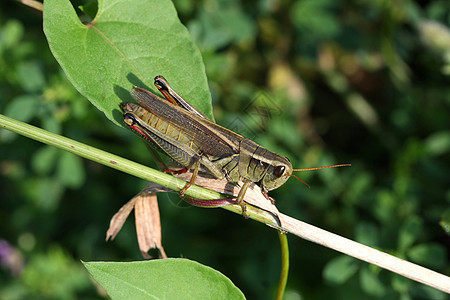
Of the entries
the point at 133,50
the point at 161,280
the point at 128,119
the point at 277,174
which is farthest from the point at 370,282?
the point at 133,50

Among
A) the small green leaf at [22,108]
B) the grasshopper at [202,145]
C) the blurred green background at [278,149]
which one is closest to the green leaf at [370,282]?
the blurred green background at [278,149]

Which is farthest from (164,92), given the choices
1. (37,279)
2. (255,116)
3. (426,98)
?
(426,98)

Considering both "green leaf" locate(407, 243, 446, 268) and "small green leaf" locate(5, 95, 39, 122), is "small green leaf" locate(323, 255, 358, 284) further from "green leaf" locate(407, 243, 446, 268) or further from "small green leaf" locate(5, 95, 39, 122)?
"small green leaf" locate(5, 95, 39, 122)

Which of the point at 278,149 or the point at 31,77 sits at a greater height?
the point at 31,77

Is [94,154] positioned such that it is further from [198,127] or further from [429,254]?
[429,254]

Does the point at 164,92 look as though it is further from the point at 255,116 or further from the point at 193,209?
the point at 193,209

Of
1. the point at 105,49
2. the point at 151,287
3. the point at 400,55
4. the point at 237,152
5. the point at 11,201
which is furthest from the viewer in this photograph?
the point at 400,55

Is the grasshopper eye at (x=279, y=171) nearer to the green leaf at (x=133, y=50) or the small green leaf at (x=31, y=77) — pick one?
the green leaf at (x=133, y=50)
